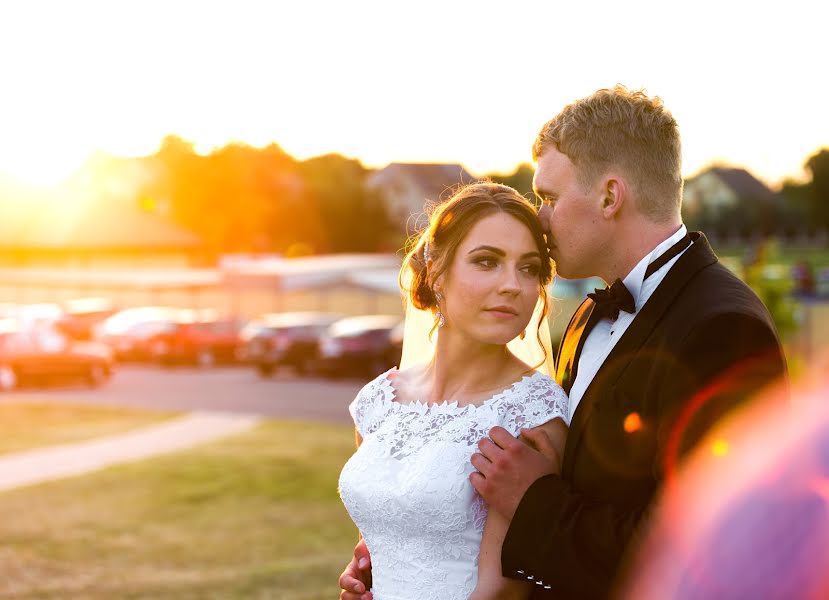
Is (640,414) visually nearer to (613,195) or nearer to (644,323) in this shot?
(644,323)

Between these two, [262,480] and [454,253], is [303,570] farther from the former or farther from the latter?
[454,253]

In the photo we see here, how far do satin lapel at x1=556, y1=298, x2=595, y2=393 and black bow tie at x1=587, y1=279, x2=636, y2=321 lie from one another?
23cm

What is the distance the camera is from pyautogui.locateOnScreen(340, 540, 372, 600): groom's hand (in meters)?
4.24

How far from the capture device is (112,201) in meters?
75.9

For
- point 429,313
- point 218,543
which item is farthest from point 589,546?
point 218,543

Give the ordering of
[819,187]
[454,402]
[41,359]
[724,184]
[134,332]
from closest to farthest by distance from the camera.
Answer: [454,402] < [41,359] < [134,332] < [819,187] < [724,184]

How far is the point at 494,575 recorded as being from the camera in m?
3.69

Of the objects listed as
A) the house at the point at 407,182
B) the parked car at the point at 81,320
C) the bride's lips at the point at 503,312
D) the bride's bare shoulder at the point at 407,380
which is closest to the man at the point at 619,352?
the bride's lips at the point at 503,312

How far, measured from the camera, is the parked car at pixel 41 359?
26703mm

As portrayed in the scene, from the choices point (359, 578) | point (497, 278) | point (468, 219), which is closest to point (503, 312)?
point (497, 278)

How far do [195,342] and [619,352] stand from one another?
99.7 ft

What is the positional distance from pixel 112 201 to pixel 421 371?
75063 millimetres

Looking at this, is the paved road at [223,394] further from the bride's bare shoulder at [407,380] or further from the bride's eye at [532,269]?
the bride's eye at [532,269]

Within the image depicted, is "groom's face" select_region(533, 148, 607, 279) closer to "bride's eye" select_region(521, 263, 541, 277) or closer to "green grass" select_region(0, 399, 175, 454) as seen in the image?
"bride's eye" select_region(521, 263, 541, 277)
